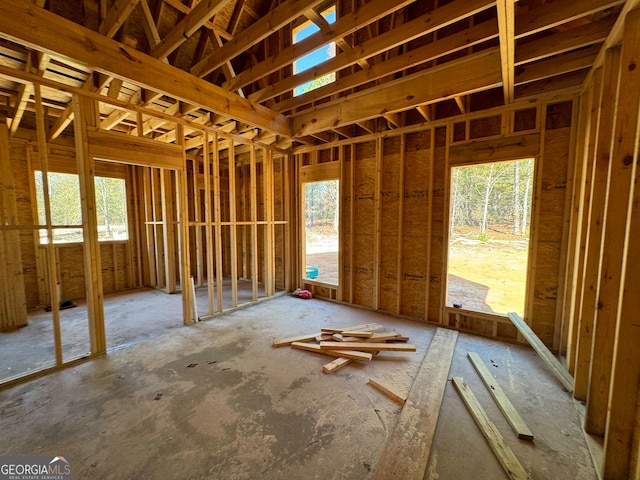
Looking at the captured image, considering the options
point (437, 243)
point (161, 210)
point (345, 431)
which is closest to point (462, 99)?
point (437, 243)

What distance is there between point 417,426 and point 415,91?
3.96m

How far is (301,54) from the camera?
283 cm

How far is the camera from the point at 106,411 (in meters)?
2.27

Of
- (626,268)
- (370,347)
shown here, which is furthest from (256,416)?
(626,268)

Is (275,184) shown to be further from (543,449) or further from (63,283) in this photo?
(543,449)

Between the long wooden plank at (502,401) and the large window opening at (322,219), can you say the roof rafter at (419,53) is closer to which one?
the long wooden plank at (502,401)

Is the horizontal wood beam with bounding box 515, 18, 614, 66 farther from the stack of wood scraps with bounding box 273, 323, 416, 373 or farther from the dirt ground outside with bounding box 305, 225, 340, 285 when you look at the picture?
the dirt ground outside with bounding box 305, 225, 340, 285

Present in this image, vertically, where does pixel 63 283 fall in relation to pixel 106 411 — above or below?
above

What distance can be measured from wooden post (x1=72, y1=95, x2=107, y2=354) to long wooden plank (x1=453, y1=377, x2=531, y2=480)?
14.5 feet

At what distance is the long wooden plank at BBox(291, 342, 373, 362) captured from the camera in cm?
315

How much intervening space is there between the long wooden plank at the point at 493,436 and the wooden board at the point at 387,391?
0.61 meters

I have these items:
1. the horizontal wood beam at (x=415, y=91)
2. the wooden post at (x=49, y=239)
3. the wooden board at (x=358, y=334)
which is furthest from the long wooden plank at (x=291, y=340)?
the horizontal wood beam at (x=415, y=91)

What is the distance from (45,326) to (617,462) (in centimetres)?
702

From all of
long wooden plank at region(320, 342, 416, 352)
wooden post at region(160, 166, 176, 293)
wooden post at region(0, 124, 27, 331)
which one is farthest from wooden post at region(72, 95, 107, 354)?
long wooden plank at region(320, 342, 416, 352)
